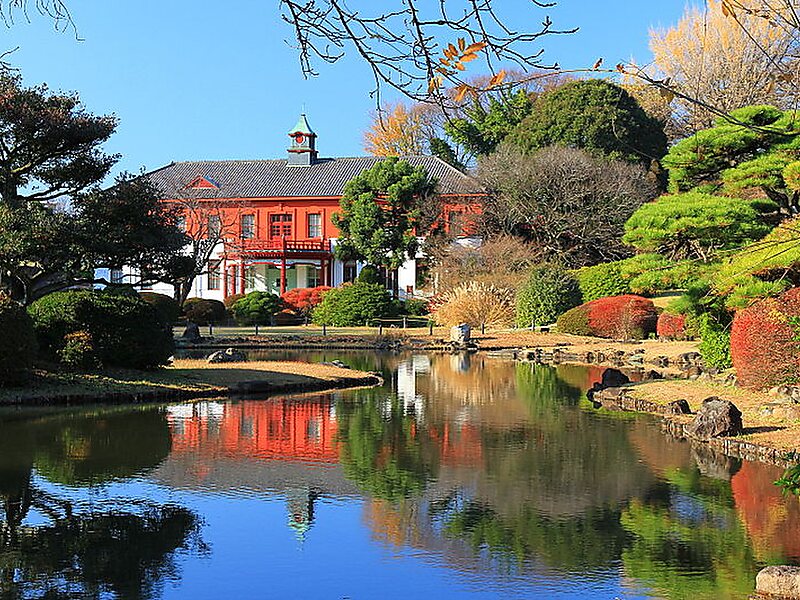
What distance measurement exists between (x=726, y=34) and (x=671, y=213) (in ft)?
83.4

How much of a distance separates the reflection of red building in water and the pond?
0.05m

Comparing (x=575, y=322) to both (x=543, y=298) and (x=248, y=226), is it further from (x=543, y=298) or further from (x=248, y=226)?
(x=248, y=226)

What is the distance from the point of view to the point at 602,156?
39.9 m

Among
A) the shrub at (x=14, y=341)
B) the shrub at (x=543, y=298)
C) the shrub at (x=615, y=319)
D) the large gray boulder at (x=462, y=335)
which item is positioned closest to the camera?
the shrub at (x=14, y=341)

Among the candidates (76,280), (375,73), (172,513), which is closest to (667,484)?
(172,513)

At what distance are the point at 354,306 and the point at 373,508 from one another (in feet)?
87.6

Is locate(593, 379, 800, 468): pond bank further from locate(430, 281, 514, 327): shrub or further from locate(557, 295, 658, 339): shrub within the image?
locate(430, 281, 514, 327): shrub

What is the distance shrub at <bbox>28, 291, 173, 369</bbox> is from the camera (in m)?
16.5

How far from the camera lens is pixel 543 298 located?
32.7m

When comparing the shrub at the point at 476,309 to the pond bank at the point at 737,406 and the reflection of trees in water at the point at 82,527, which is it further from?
the reflection of trees in water at the point at 82,527

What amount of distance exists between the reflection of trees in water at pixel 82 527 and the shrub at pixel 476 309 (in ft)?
71.2

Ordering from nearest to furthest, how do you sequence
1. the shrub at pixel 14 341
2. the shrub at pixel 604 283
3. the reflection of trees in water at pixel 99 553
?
the reflection of trees in water at pixel 99 553 → the shrub at pixel 14 341 → the shrub at pixel 604 283

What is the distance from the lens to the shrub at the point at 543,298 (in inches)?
1283

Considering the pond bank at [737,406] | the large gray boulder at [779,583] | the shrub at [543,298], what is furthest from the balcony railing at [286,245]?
the large gray boulder at [779,583]
